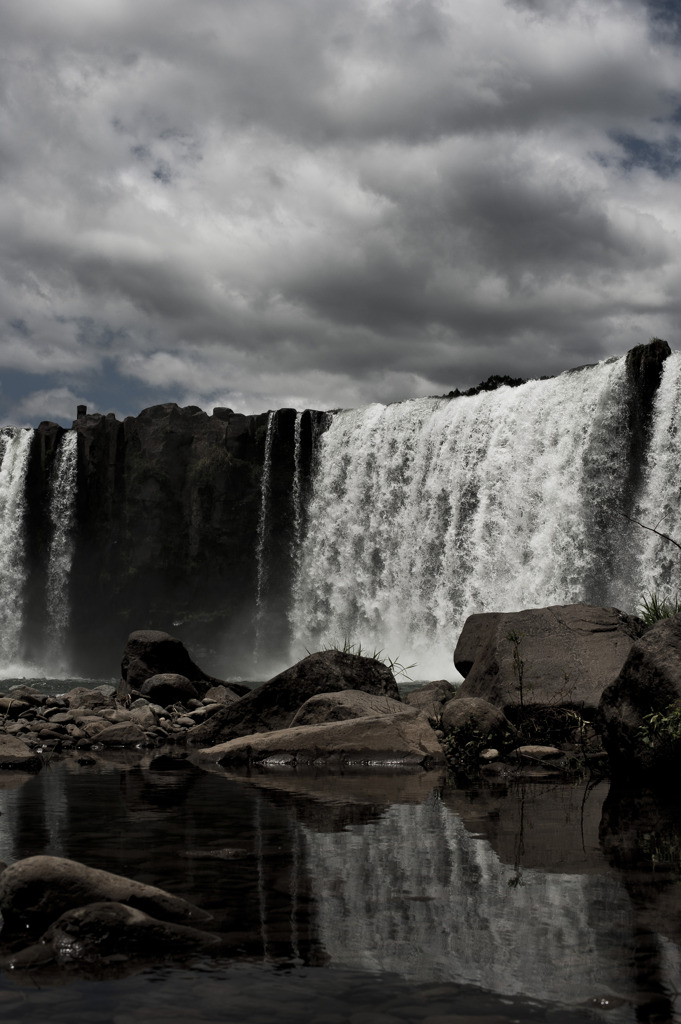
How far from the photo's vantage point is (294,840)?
6754mm

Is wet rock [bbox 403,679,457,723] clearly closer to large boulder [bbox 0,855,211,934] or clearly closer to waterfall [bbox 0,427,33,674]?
large boulder [bbox 0,855,211,934]

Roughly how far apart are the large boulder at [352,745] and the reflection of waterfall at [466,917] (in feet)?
15.3

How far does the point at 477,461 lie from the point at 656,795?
27.3 metres

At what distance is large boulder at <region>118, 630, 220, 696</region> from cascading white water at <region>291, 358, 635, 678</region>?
1521 cm

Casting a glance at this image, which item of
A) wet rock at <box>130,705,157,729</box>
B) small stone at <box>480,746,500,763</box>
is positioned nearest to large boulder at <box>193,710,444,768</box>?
small stone at <box>480,746,500,763</box>

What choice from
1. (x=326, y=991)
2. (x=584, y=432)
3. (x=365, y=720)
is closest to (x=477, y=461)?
(x=584, y=432)

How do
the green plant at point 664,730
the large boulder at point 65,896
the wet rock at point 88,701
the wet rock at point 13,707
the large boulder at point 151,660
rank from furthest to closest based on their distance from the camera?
the large boulder at point 151,660 < the wet rock at point 88,701 < the wet rock at point 13,707 < the green plant at point 664,730 < the large boulder at point 65,896

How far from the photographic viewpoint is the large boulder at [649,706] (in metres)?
9.16

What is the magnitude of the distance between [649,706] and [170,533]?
136 feet

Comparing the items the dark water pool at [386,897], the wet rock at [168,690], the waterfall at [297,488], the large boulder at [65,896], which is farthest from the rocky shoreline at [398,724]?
the waterfall at [297,488]

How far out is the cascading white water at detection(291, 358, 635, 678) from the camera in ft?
107

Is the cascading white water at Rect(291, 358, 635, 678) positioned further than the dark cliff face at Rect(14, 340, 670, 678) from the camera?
No

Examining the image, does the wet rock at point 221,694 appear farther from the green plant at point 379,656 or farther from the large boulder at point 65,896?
the large boulder at point 65,896

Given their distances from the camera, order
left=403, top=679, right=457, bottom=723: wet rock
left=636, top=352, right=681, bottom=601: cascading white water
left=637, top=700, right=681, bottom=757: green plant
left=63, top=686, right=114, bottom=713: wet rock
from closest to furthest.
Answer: left=637, top=700, right=681, bottom=757: green plant < left=403, top=679, right=457, bottom=723: wet rock < left=63, top=686, right=114, bottom=713: wet rock < left=636, top=352, right=681, bottom=601: cascading white water
